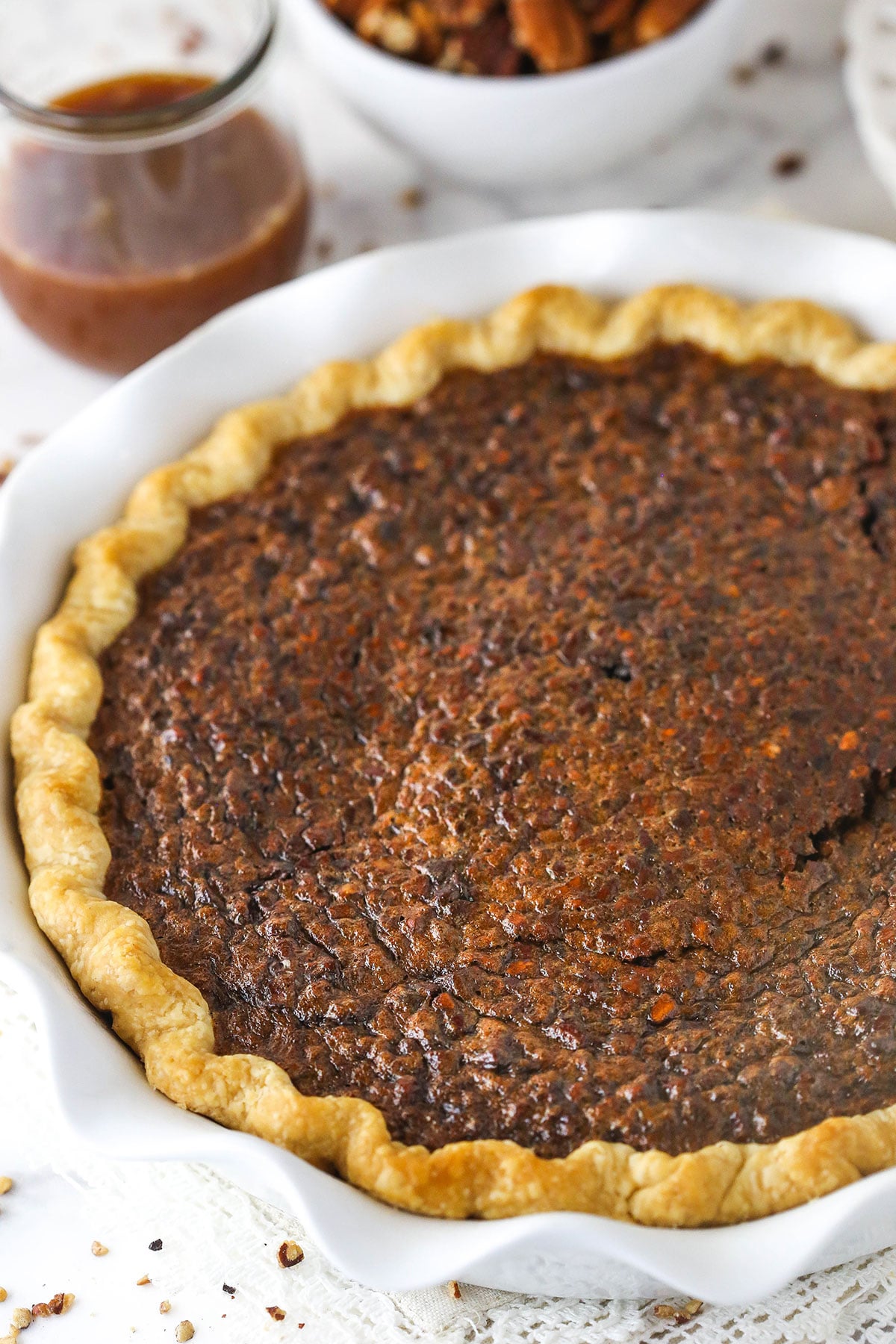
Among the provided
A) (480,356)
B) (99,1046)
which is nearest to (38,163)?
(480,356)

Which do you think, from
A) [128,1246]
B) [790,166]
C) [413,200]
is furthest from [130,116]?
[128,1246]

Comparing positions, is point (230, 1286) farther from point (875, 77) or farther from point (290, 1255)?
point (875, 77)

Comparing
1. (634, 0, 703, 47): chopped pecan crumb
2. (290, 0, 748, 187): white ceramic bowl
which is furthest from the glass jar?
(634, 0, 703, 47): chopped pecan crumb

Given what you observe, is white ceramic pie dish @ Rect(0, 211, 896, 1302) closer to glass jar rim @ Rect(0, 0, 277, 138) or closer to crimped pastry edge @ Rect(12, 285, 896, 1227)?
crimped pastry edge @ Rect(12, 285, 896, 1227)

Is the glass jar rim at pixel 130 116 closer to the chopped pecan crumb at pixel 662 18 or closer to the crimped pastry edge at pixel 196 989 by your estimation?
the crimped pastry edge at pixel 196 989

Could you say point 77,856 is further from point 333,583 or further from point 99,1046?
point 333,583

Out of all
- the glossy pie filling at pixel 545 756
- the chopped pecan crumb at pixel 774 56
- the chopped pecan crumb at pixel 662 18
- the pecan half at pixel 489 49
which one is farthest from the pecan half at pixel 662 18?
the glossy pie filling at pixel 545 756
